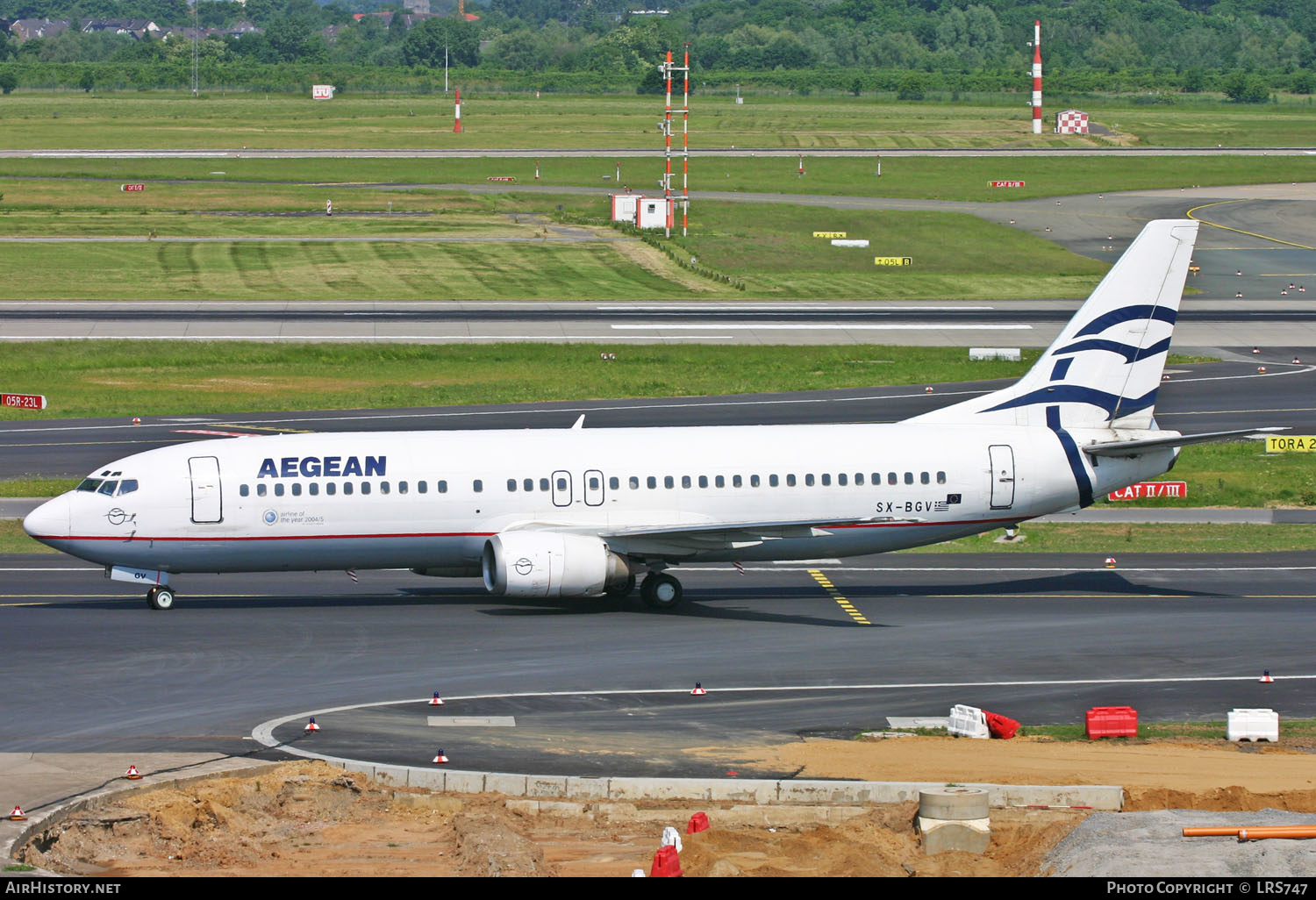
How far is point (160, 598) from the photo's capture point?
3928 cm

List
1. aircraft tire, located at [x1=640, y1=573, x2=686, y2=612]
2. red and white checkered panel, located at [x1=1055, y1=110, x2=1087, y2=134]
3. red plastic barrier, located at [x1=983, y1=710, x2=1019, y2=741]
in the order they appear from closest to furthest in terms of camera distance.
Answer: red plastic barrier, located at [x1=983, y1=710, x2=1019, y2=741]
aircraft tire, located at [x1=640, y1=573, x2=686, y2=612]
red and white checkered panel, located at [x1=1055, y1=110, x2=1087, y2=134]

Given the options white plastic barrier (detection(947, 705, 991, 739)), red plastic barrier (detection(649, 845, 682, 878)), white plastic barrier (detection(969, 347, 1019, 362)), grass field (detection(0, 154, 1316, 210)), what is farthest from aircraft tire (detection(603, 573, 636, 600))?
grass field (detection(0, 154, 1316, 210))

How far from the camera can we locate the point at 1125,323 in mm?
41688

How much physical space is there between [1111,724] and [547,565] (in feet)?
45.8

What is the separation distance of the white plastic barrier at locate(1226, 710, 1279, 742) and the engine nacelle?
49.4 ft

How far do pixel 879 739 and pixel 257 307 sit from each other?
68022mm

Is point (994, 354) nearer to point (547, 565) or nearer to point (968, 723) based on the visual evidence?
point (547, 565)

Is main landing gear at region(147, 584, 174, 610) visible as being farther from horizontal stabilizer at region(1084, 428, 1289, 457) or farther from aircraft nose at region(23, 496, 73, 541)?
horizontal stabilizer at region(1084, 428, 1289, 457)

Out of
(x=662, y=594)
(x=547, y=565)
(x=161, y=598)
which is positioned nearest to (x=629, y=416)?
(x=662, y=594)

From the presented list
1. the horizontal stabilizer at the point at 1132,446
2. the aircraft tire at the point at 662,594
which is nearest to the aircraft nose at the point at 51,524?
the aircraft tire at the point at 662,594

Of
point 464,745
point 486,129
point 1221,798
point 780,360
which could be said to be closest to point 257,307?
point 780,360

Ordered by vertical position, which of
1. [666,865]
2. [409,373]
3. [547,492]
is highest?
[547,492]

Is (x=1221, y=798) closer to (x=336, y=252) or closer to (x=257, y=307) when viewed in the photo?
(x=257, y=307)

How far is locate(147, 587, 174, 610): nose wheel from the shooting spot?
39.2m
